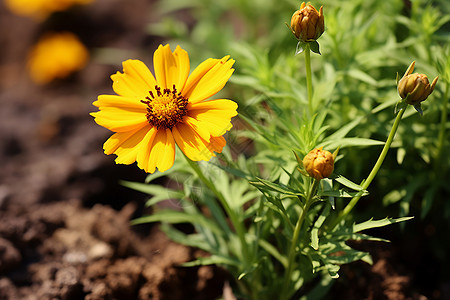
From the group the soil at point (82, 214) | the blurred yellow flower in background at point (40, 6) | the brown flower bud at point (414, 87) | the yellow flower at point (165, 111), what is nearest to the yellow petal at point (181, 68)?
the yellow flower at point (165, 111)

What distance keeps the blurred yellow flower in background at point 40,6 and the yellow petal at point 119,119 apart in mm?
2749

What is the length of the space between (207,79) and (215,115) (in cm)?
11

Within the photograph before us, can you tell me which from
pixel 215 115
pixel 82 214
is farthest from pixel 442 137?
pixel 82 214

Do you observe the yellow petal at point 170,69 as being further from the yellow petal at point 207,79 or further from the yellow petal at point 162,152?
the yellow petal at point 162,152

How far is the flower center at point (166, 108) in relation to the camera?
4.15 ft

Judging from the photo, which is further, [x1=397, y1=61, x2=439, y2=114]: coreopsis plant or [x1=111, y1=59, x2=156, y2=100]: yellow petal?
[x1=111, y1=59, x2=156, y2=100]: yellow petal

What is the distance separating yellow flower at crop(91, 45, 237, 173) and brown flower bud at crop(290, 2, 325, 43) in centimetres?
20

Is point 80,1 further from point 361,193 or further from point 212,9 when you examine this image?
point 361,193

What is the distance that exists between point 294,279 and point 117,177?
4.25ft

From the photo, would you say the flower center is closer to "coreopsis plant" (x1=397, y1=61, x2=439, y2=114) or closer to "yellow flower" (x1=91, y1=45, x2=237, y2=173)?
"yellow flower" (x1=91, y1=45, x2=237, y2=173)

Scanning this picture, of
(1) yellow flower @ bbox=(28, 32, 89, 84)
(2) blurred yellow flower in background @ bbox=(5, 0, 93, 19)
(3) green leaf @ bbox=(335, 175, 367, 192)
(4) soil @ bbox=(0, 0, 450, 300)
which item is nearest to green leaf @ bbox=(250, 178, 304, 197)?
(3) green leaf @ bbox=(335, 175, 367, 192)

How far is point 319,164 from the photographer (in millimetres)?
1102

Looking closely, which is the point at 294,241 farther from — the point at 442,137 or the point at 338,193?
the point at 442,137

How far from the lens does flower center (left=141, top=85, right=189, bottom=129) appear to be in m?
1.27
